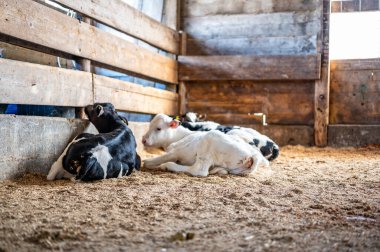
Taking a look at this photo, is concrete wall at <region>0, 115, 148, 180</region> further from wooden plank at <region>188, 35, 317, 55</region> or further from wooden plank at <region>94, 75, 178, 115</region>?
wooden plank at <region>188, 35, 317, 55</region>

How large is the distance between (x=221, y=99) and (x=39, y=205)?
19.2ft

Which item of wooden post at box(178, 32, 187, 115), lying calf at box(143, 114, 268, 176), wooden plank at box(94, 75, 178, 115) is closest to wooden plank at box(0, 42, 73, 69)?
wooden plank at box(94, 75, 178, 115)

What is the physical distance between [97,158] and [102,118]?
1.05m

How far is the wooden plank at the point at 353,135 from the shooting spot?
7.73 metres

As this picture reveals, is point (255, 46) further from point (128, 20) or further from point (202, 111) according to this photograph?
point (128, 20)

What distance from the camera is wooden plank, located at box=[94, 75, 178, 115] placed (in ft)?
18.2

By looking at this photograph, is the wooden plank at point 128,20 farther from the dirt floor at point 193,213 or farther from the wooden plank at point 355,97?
the wooden plank at point 355,97

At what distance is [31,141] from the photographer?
13.7ft

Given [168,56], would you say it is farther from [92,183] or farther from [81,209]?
[81,209]

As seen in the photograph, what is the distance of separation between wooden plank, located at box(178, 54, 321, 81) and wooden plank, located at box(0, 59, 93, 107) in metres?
3.31

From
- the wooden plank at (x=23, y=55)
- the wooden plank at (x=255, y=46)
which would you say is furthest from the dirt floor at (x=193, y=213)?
the wooden plank at (x=255, y=46)

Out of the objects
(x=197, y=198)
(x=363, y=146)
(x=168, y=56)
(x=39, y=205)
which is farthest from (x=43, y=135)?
(x=363, y=146)

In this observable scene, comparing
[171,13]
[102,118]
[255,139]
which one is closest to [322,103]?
[255,139]

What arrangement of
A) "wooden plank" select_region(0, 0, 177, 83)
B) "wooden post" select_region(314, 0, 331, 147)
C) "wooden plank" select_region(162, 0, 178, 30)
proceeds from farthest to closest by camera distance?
"wooden plank" select_region(162, 0, 178, 30), "wooden post" select_region(314, 0, 331, 147), "wooden plank" select_region(0, 0, 177, 83)
